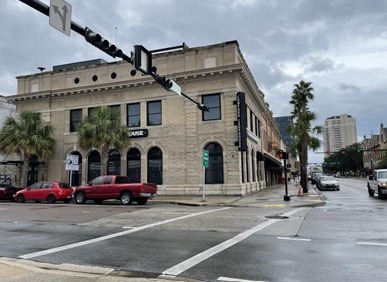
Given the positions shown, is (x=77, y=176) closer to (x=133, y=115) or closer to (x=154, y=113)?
(x=133, y=115)

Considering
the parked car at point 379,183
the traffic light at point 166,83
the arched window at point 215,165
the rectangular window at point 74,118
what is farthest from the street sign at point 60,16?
the rectangular window at point 74,118

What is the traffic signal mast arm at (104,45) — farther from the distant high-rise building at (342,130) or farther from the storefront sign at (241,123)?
the distant high-rise building at (342,130)

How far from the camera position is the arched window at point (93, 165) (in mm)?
29938

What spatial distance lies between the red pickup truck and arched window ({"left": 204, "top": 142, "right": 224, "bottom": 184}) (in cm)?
555

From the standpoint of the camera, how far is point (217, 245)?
8383 mm

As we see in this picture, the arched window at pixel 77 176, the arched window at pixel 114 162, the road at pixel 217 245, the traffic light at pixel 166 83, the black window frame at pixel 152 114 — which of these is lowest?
the road at pixel 217 245

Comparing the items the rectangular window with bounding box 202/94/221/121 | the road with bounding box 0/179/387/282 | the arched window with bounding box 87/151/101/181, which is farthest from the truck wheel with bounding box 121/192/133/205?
the arched window with bounding box 87/151/101/181

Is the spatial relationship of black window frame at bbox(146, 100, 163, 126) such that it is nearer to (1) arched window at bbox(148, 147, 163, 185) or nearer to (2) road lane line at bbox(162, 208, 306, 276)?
(1) arched window at bbox(148, 147, 163, 185)

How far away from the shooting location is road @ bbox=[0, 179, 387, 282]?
20.3 ft

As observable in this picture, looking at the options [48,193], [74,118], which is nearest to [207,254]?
[48,193]

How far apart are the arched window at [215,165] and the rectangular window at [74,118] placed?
12621 mm

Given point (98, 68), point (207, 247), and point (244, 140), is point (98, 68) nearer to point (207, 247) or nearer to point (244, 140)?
point (244, 140)

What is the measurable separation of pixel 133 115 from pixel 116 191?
9.48m

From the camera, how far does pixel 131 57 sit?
35.5 ft
